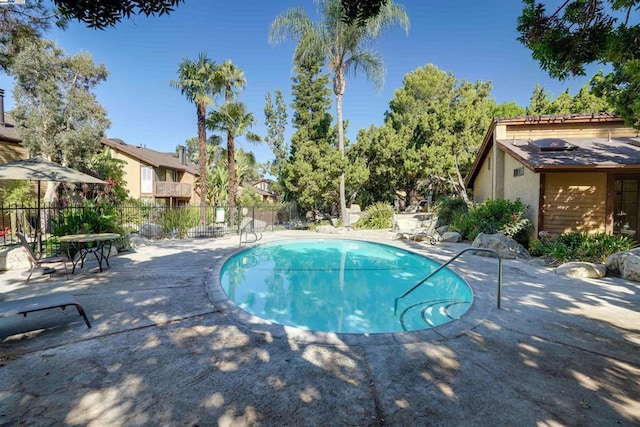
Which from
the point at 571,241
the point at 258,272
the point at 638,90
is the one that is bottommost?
the point at 258,272

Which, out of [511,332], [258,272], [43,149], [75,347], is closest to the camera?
[75,347]

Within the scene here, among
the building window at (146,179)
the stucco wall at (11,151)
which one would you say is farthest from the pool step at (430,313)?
the building window at (146,179)

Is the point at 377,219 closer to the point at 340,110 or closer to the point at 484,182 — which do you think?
the point at 484,182

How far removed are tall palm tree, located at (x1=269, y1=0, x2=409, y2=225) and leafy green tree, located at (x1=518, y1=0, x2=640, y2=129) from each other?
49.5ft

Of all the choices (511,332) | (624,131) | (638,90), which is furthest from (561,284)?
(624,131)

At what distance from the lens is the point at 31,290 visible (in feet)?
17.6

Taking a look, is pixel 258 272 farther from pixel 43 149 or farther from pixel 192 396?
pixel 43 149

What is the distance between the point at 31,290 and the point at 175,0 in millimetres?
5907

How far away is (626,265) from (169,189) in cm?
2840

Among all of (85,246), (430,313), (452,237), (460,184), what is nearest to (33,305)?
(85,246)

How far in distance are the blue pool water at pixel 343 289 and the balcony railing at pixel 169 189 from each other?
17.8 meters

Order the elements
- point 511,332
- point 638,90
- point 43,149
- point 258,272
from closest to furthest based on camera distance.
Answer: point 511,332, point 638,90, point 258,272, point 43,149

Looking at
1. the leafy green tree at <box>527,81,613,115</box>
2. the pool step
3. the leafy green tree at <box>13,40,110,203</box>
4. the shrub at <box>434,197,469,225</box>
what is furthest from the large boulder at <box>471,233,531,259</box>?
the leafy green tree at <box>13,40,110,203</box>

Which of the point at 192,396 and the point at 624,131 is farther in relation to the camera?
the point at 624,131
